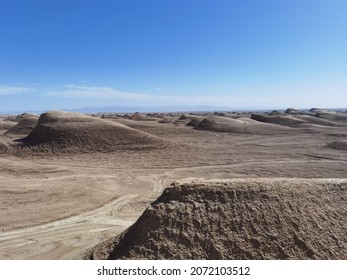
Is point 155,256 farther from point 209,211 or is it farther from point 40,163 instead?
point 40,163

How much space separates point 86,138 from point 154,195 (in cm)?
1478

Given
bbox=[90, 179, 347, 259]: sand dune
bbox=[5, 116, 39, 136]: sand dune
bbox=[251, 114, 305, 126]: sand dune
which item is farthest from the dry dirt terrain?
bbox=[251, 114, 305, 126]: sand dune

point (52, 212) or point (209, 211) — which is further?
point (52, 212)

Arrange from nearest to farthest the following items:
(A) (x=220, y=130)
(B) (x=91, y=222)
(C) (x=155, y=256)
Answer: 1. (C) (x=155, y=256)
2. (B) (x=91, y=222)
3. (A) (x=220, y=130)

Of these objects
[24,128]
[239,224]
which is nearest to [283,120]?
[24,128]

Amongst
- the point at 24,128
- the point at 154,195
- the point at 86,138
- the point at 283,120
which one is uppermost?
the point at 283,120

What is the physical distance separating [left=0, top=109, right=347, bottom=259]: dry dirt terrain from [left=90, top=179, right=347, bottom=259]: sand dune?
0.08 ft

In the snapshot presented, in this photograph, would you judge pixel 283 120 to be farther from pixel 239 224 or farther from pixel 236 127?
pixel 239 224

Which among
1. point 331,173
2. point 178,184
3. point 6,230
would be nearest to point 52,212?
point 6,230

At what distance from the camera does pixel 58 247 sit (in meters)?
8.77

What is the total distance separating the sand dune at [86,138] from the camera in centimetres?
2580

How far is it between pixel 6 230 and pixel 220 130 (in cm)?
3192

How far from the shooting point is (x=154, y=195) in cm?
1416

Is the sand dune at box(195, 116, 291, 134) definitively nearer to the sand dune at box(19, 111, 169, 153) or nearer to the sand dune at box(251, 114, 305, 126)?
the sand dune at box(251, 114, 305, 126)
